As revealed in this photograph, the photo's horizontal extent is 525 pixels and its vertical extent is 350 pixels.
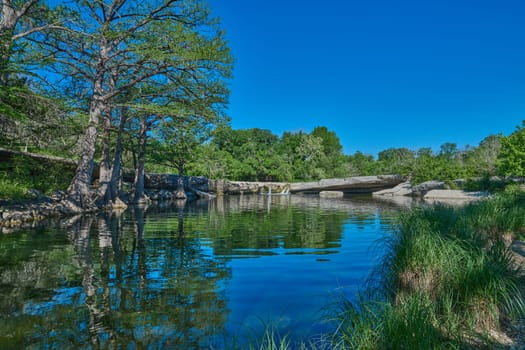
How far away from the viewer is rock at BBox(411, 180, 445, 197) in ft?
116

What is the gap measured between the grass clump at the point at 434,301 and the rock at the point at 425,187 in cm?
3313

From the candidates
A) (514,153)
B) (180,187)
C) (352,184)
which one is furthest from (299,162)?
(514,153)

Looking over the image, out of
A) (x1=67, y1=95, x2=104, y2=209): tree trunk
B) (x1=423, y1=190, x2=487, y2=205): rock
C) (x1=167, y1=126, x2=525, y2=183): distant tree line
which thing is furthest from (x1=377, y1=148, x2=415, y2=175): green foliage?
(x1=67, y1=95, x2=104, y2=209): tree trunk

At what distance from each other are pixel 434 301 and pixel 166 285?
11.9 feet

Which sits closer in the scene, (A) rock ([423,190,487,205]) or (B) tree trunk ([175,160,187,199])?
(A) rock ([423,190,487,205])

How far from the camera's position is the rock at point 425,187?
35250 mm

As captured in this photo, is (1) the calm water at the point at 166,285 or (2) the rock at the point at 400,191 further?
(2) the rock at the point at 400,191

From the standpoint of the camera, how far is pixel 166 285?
508 centimetres

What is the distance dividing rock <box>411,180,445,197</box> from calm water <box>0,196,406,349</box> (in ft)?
96.6

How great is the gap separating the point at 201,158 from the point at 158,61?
14.7 metres

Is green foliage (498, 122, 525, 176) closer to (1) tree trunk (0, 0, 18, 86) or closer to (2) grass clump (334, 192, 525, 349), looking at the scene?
(2) grass clump (334, 192, 525, 349)

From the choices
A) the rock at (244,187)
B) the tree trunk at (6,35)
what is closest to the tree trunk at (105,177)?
the tree trunk at (6,35)

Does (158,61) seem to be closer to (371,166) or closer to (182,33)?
(182,33)

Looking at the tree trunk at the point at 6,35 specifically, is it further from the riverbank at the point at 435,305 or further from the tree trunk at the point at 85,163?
the riverbank at the point at 435,305
